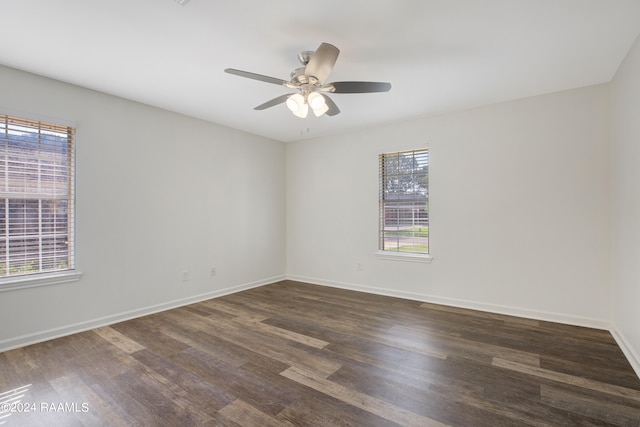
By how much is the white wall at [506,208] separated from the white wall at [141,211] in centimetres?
172

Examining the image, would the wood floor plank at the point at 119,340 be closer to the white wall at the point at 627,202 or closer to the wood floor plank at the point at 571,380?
the wood floor plank at the point at 571,380

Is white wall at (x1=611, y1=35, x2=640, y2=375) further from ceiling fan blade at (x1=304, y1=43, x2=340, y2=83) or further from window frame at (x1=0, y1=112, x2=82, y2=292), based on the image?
window frame at (x1=0, y1=112, x2=82, y2=292)

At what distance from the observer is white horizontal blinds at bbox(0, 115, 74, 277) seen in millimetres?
2771

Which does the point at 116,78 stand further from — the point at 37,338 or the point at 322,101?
the point at 37,338

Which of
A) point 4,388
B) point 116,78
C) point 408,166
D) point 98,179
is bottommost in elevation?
point 4,388

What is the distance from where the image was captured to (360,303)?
4.16 m

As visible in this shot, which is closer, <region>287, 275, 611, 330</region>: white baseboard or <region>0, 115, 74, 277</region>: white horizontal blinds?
<region>0, 115, 74, 277</region>: white horizontal blinds

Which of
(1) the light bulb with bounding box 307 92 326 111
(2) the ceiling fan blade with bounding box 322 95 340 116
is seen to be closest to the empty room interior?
(1) the light bulb with bounding box 307 92 326 111

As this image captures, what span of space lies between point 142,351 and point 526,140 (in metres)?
4.51

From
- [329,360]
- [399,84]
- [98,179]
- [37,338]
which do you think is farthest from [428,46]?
[37,338]

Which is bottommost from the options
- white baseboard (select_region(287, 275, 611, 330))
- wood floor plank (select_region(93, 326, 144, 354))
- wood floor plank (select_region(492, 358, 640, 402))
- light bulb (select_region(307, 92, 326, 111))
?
wood floor plank (select_region(93, 326, 144, 354))

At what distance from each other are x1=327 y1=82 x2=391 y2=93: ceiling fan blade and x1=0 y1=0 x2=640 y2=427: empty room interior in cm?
2

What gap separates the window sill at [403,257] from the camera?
419 cm

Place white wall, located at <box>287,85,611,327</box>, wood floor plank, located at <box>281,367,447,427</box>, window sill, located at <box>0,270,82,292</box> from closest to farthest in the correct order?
wood floor plank, located at <box>281,367,447,427</box> → window sill, located at <box>0,270,82,292</box> → white wall, located at <box>287,85,611,327</box>
